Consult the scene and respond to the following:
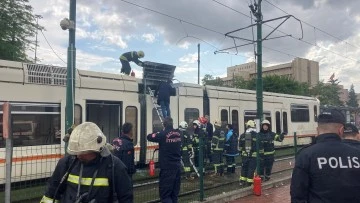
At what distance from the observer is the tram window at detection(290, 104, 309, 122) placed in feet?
62.8

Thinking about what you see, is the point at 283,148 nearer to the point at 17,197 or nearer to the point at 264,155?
the point at 264,155

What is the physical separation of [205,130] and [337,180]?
29.5 ft

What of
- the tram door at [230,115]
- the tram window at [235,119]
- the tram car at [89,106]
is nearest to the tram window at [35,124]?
the tram car at [89,106]

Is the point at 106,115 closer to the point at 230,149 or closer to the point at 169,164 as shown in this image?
the point at 230,149

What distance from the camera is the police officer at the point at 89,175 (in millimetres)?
2867

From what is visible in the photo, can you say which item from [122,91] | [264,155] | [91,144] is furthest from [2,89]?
[264,155]

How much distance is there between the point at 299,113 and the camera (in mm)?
19625

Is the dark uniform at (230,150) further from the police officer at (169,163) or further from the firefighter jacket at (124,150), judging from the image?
the firefighter jacket at (124,150)

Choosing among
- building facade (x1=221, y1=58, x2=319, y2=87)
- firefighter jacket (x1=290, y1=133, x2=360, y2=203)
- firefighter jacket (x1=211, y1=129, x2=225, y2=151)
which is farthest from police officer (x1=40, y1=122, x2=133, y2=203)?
building facade (x1=221, y1=58, x2=319, y2=87)

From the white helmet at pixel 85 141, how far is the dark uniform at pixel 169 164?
13.4ft

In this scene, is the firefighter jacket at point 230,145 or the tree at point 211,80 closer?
the firefighter jacket at point 230,145

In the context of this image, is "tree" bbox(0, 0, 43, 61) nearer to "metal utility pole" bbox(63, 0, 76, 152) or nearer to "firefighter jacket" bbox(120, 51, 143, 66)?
"firefighter jacket" bbox(120, 51, 143, 66)

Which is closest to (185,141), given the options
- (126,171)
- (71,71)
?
(71,71)

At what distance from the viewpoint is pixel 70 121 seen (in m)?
7.04
